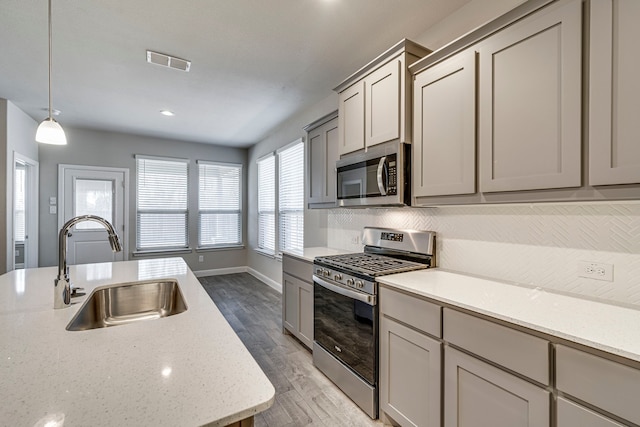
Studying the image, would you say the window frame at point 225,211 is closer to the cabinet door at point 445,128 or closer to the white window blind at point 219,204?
the white window blind at point 219,204

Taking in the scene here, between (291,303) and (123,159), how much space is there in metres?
4.38

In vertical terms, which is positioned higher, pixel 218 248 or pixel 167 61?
pixel 167 61

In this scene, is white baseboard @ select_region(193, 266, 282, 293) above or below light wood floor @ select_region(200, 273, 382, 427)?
above

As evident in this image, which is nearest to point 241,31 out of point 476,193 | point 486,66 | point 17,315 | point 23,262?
point 486,66

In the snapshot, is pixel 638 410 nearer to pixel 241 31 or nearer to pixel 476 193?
pixel 476 193

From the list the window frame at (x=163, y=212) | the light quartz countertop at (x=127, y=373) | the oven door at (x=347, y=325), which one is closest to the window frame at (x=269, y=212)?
the window frame at (x=163, y=212)

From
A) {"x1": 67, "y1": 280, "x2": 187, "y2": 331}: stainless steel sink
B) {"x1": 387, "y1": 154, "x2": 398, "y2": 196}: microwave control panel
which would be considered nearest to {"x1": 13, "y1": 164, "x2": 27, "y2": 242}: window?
{"x1": 67, "y1": 280, "x2": 187, "y2": 331}: stainless steel sink

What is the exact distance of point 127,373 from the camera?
811 mm

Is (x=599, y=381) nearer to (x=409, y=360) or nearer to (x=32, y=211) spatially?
(x=409, y=360)

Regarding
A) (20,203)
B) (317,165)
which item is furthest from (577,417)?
(20,203)

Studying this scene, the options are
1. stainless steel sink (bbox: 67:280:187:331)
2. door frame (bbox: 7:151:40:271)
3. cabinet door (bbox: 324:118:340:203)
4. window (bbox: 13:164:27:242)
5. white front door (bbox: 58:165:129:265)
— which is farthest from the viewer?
white front door (bbox: 58:165:129:265)

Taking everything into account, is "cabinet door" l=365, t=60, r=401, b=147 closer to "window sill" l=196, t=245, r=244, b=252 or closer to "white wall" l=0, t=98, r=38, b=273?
"white wall" l=0, t=98, r=38, b=273

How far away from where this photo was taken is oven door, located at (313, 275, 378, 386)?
1902 millimetres

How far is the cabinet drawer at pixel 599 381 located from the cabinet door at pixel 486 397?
12cm
